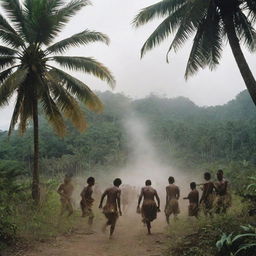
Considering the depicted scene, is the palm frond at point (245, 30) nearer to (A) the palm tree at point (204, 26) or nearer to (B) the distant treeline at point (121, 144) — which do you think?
(A) the palm tree at point (204, 26)

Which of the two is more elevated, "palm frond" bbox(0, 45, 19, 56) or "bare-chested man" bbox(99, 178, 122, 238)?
"palm frond" bbox(0, 45, 19, 56)

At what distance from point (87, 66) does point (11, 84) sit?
345 centimetres

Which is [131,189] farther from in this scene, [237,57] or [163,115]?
[163,115]

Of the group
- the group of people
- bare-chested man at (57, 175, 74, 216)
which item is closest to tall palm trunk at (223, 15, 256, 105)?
the group of people

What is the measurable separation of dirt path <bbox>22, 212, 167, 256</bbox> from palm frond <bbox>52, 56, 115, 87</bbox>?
20.3 ft

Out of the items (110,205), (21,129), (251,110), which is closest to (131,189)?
(21,129)

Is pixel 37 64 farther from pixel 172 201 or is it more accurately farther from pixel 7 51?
pixel 172 201

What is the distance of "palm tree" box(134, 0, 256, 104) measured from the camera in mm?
12414

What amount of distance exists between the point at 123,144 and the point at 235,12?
57369mm

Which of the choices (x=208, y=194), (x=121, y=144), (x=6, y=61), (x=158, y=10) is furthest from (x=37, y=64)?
(x=121, y=144)

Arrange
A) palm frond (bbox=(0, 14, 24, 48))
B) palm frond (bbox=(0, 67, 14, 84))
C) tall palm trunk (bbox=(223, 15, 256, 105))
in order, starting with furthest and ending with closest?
palm frond (bbox=(0, 67, 14, 84))
palm frond (bbox=(0, 14, 24, 48))
tall palm trunk (bbox=(223, 15, 256, 105))

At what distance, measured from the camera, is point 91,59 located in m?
15.2

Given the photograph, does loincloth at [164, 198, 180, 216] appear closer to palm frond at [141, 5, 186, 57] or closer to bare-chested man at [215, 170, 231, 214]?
bare-chested man at [215, 170, 231, 214]

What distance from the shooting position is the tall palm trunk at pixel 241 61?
11.5 m
